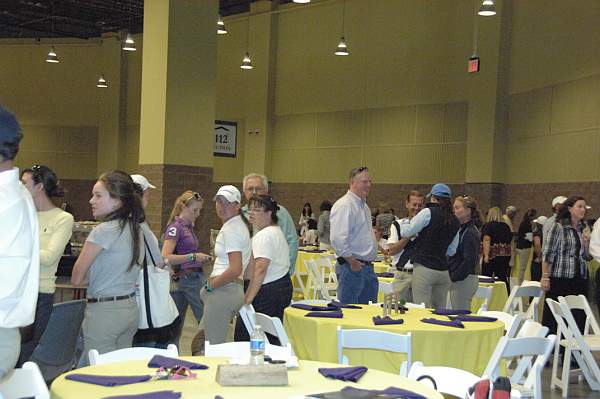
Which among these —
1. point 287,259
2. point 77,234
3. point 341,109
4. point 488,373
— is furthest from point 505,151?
point 488,373

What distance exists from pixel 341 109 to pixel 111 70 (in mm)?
8003

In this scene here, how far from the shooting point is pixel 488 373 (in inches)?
167

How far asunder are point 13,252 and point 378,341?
2512 mm

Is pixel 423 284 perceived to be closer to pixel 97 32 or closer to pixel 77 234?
pixel 77 234

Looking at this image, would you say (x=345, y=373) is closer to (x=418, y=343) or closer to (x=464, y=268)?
(x=418, y=343)

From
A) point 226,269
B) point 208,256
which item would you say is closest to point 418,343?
point 226,269

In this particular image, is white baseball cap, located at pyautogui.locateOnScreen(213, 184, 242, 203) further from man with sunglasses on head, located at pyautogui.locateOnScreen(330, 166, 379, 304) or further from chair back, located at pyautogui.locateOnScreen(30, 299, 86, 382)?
man with sunglasses on head, located at pyautogui.locateOnScreen(330, 166, 379, 304)

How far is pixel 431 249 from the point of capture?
7.33 metres

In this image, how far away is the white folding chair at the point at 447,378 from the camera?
388 centimetres

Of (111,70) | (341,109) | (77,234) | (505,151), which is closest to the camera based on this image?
(77,234)

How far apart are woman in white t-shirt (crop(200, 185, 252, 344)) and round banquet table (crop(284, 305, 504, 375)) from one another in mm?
473

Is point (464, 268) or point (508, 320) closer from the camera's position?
point (508, 320)

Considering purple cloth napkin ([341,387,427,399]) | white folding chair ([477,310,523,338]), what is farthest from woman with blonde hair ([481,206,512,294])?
purple cloth napkin ([341,387,427,399])

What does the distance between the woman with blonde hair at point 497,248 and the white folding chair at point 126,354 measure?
745 cm
